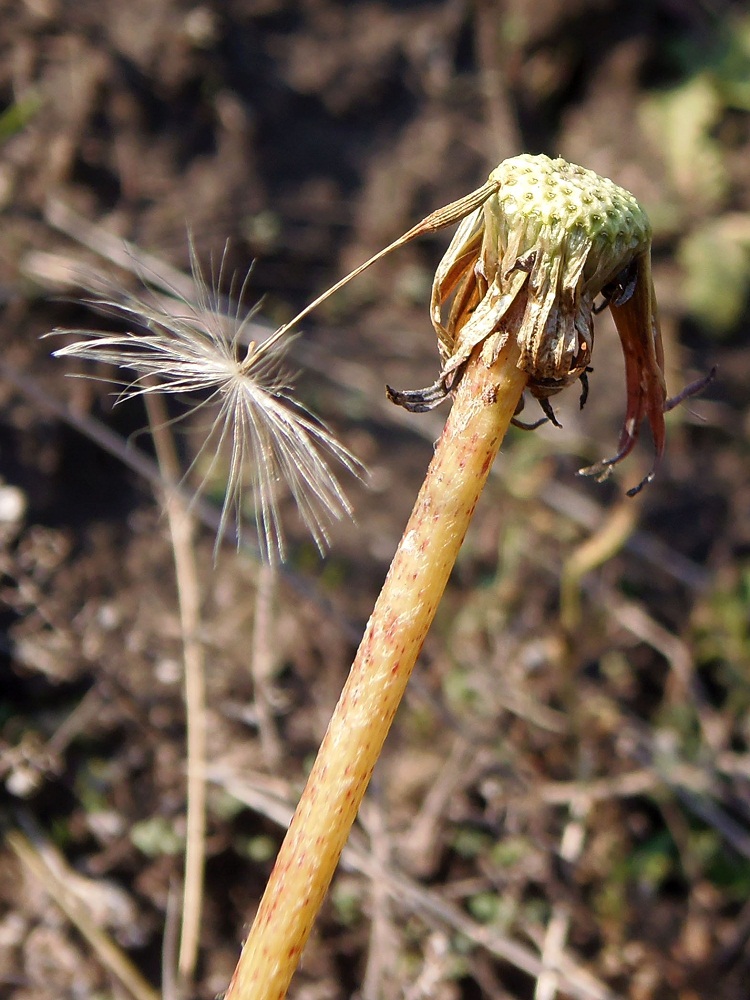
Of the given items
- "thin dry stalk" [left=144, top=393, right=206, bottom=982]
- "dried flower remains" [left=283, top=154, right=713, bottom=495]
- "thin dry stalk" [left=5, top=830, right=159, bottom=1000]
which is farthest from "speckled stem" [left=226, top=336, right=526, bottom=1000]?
"thin dry stalk" [left=5, top=830, right=159, bottom=1000]

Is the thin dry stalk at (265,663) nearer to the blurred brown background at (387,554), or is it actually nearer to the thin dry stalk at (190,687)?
the blurred brown background at (387,554)

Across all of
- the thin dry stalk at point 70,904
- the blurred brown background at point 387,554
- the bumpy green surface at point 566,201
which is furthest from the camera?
the blurred brown background at point 387,554

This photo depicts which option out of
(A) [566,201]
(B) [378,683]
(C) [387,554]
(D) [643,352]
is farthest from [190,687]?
(A) [566,201]

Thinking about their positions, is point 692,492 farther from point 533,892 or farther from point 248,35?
point 248,35

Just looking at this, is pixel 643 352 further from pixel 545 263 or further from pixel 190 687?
pixel 190 687

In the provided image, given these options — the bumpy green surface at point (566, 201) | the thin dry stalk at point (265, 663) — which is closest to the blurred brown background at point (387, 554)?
the thin dry stalk at point (265, 663)

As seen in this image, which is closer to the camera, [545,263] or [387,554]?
[545,263]
